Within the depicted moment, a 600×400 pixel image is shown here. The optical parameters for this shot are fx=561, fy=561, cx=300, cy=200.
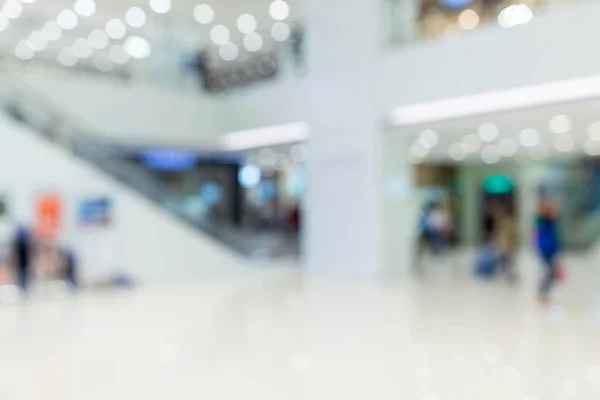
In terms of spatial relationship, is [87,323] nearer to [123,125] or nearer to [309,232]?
[309,232]

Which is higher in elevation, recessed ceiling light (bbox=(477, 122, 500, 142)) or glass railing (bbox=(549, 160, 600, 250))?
recessed ceiling light (bbox=(477, 122, 500, 142))

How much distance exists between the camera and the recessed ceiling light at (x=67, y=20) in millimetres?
14367

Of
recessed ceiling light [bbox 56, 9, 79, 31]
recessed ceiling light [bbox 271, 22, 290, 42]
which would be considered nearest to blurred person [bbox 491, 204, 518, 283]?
recessed ceiling light [bbox 271, 22, 290, 42]

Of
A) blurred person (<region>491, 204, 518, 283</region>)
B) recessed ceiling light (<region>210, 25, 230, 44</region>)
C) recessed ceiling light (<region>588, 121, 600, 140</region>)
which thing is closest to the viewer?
blurred person (<region>491, 204, 518, 283</region>)

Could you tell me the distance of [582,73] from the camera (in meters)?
8.53

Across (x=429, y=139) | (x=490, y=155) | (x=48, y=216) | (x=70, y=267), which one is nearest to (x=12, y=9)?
(x=48, y=216)

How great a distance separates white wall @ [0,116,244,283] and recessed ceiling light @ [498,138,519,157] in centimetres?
811

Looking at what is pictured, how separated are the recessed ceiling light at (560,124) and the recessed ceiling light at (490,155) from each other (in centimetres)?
348

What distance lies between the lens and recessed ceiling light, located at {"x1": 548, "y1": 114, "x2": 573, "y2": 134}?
11041mm

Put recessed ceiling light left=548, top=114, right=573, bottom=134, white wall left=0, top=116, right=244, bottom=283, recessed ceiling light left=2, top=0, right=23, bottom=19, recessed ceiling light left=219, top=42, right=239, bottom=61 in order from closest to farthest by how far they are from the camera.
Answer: white wall left=0, top=116, right=244, bottom=283 < recessed ceiling light left=548, top=114, right=573, bottom=134 < recessed ceiling light left=2, top=0, right=23, bottom=19 < recessed ceiling light left=219, top=42, right=239, bottom=61

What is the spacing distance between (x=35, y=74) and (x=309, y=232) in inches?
292

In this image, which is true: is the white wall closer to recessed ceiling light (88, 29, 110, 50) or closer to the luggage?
the luggage

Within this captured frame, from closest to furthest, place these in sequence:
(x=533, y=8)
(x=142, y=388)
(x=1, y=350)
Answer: (x=142, y=388) < (x=1, y=350) < (x=533, y=8)

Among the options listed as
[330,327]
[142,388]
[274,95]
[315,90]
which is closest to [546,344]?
[330,327]
